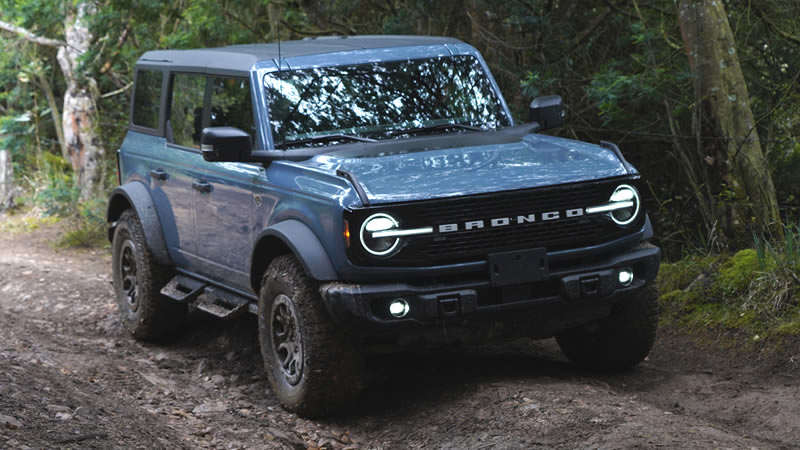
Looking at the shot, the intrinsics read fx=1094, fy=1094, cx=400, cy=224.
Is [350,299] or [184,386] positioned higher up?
[350,299]

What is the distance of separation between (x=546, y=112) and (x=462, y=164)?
1281 mm

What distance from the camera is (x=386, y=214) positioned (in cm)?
532

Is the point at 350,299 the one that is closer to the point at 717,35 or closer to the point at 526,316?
the point at 526,316

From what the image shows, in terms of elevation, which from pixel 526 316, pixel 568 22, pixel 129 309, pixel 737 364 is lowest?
pixel 129 309

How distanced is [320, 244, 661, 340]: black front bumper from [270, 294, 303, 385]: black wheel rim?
1.58 ft

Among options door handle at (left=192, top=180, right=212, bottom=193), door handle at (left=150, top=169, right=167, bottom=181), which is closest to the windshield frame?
door handle at (left=192, top=180, right=212, bottom=193)

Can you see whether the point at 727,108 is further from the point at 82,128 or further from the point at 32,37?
the point at 32,37

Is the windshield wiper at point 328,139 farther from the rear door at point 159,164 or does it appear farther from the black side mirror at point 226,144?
the rear door at point 159,164

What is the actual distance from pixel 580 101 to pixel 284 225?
173 inches

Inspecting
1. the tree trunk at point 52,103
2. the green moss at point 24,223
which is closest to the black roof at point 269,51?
the green moss at point 24,223

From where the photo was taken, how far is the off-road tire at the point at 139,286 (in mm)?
8070

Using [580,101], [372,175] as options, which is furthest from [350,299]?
[580,101]

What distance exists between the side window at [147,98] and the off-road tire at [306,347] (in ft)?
8.40

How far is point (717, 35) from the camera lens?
26.1 feet
